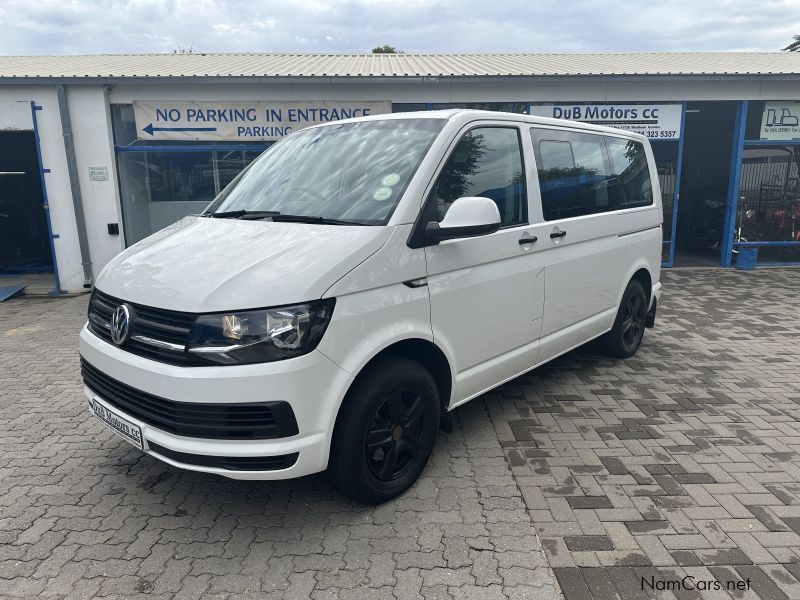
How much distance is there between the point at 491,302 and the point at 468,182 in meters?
0.76

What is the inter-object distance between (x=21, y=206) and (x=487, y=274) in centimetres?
1238

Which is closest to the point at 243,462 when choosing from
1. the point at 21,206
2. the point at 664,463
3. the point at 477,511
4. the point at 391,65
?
the point at 477,511

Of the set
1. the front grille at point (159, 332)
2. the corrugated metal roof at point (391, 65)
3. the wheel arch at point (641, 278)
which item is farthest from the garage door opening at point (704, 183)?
the front grille at point (159, 332)

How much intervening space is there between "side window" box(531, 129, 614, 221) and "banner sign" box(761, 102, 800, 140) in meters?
7.73

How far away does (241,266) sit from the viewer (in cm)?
261

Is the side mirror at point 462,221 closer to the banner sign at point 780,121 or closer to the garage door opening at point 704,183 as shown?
the garage door opening at point 704,183

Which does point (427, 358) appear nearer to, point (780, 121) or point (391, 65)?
point (391, 65)

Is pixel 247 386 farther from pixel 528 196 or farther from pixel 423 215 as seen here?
pixel 528 196

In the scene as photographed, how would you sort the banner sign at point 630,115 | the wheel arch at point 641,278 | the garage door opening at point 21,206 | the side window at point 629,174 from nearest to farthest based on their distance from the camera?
the side window at point 629,174 → the wheel arch at point 641,278 → the banner sign at point 630,115 → the garage door opening at point 21,206

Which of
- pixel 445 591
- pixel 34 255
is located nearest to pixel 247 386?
pixel 445 591

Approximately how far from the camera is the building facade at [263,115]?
8922mm

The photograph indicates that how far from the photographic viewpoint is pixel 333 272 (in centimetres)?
254

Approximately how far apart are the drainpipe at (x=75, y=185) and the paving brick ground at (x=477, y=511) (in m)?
4.98

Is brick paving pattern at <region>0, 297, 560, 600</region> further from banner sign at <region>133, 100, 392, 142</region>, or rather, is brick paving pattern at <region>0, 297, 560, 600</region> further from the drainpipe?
banner sign at <region>133, 100, 392, 142</region>
